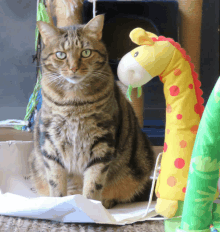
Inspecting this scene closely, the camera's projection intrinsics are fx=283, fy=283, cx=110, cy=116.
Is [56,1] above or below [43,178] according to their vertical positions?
above

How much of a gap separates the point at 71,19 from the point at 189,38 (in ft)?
2.84

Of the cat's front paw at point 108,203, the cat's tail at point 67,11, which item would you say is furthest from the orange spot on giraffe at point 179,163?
the cat's tail at point 67,11

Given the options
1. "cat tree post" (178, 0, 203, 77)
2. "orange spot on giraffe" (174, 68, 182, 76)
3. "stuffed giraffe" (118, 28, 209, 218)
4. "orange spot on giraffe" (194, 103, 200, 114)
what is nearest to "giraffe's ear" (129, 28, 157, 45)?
"stuffed giraffe" (118, 28, 209, 218)

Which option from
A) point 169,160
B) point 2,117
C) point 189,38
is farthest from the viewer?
point 2,117

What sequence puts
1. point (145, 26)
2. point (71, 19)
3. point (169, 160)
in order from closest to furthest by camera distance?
point (169, 160), point (71, 19), point (145, 26)

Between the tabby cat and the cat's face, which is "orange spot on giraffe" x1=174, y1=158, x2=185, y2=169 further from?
the cat's face

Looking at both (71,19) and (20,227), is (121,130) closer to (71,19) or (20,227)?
(20,227)

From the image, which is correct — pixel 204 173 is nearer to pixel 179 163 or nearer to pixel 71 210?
pixel 179 163

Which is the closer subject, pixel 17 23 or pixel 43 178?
pixel 43 178

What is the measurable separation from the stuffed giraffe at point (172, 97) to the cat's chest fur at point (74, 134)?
0.25 meters

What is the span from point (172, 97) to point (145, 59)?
0.46 ft

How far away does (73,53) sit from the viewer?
3.33 feet

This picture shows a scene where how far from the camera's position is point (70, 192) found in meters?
1.16

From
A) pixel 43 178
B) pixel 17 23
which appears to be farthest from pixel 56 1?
pixel 43 178
